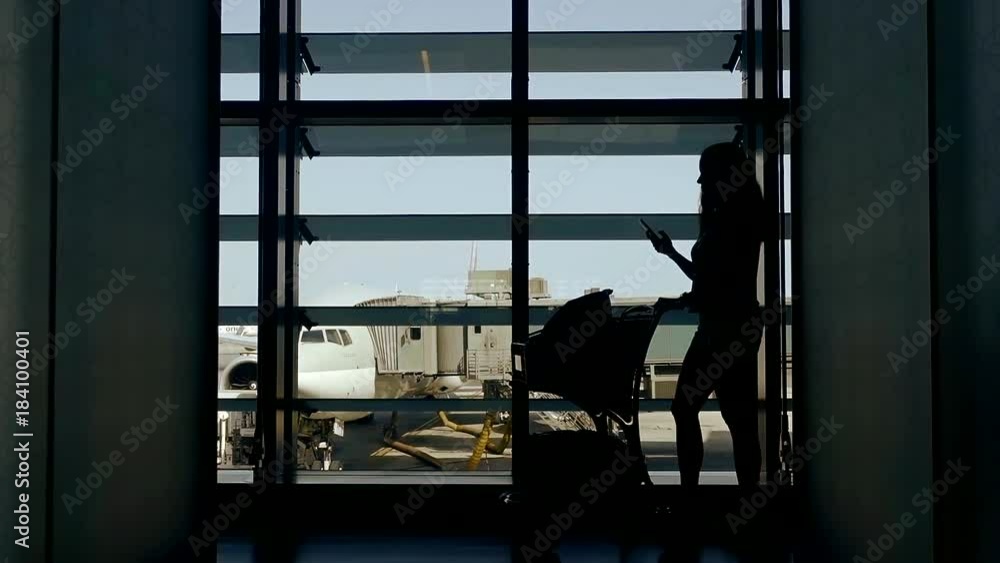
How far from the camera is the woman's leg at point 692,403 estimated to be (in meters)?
2.76

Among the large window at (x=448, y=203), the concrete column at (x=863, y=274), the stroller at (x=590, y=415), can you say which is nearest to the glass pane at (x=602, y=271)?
the large window at (x=448, y=203)

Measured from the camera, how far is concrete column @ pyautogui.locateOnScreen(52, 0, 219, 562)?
1.64 meters

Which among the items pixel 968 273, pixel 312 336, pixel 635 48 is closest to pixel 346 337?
pixel 312 336

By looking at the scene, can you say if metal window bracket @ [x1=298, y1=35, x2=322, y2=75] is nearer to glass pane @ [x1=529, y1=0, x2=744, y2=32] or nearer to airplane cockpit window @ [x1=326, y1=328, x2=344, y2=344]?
glass pane @ [x1=529, y1=0, x2=744, y2=32]

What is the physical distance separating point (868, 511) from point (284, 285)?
2.62 meters

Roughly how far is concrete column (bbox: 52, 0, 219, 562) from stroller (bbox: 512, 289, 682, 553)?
51.8 inches

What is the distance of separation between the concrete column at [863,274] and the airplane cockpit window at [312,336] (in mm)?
2269

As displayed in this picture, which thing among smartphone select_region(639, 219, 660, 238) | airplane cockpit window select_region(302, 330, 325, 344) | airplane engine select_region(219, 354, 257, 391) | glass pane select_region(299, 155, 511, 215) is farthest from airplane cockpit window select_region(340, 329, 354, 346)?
smartphone select_region(639, 219, 660, 238)

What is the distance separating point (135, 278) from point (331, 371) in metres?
1.29

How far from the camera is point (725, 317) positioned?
2777mm

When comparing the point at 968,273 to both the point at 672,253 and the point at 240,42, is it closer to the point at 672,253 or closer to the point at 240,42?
the point at 672,253

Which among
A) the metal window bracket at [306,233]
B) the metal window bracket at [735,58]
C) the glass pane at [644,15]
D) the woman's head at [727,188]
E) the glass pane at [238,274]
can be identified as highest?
the glass pane at [644,15]

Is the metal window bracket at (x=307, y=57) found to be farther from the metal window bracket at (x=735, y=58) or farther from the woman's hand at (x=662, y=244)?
the metal window bracket at (x=735, y=58)

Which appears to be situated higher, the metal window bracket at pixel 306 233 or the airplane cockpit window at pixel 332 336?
the metal window bracket at pixel 306 233
